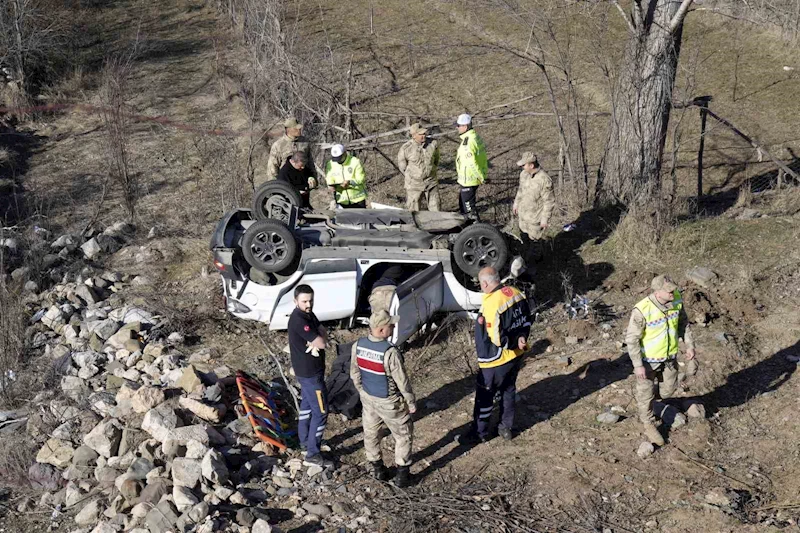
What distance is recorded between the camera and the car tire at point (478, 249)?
8047 millimetres

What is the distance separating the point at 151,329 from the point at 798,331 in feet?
21.6

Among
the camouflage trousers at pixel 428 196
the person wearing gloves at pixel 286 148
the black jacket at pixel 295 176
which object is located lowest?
the camouflage trousers at pixel 428 196

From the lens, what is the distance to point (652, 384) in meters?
6.40

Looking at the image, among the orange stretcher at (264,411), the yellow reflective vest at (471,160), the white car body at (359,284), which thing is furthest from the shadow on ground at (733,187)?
the orange stretcher at (264,411)

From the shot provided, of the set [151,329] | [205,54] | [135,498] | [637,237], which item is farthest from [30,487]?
[205,54]

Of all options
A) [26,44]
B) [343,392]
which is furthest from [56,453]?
[26,44]

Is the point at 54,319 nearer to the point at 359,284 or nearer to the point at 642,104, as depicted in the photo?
the point at 359,284

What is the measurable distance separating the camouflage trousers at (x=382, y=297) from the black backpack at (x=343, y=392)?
631mm

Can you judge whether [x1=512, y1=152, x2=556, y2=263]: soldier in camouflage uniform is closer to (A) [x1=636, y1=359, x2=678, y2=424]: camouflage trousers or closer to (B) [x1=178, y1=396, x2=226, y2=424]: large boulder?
(A) [x1=636, y1=359, x2=678, y2=424]: camouflage trousers

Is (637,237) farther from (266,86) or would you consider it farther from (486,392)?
(266,86)

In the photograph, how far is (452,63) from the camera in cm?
2031

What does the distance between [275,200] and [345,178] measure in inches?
37.8

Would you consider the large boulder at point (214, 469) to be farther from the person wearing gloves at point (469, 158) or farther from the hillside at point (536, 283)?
the person wearing gloves at point (469, 158)

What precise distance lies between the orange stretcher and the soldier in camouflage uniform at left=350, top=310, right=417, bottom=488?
985 millimetres
